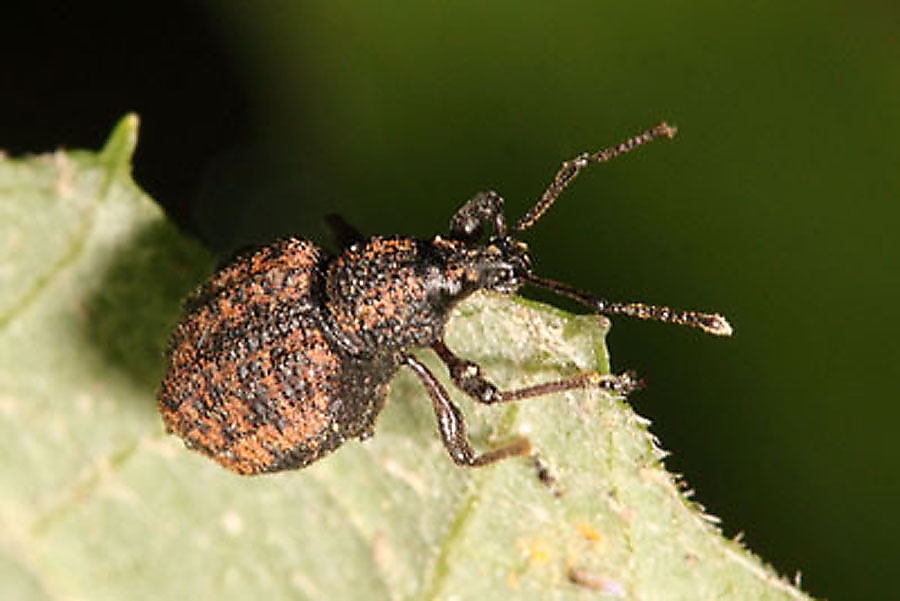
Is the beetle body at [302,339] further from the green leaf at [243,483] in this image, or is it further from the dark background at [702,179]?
the dark background at [702,179]

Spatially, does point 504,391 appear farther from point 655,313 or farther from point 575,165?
point 575,165

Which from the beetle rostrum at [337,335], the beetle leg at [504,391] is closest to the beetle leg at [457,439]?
the beetle rostrum at [337,335]

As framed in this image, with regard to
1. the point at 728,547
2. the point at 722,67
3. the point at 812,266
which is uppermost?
the point at 722,67

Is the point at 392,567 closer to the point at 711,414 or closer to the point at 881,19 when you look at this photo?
the point at 711,414

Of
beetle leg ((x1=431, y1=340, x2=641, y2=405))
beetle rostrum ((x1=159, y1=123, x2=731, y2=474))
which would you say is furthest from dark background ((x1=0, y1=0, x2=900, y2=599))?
beetle leg ((x1=431, y1=340, x2=641, y2=405))

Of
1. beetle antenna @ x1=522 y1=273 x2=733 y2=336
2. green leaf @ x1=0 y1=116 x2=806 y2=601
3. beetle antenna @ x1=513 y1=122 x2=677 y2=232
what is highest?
beetle antenna @ x1=513 y1=122 x2=677 y2=232


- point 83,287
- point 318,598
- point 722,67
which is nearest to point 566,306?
point 722,67

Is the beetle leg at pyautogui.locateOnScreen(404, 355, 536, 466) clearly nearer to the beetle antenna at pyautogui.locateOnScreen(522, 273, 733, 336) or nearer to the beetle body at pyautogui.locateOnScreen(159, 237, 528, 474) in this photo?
the beetle body at pyautogui.locateOnScreen(159, 237, 528, 474)
